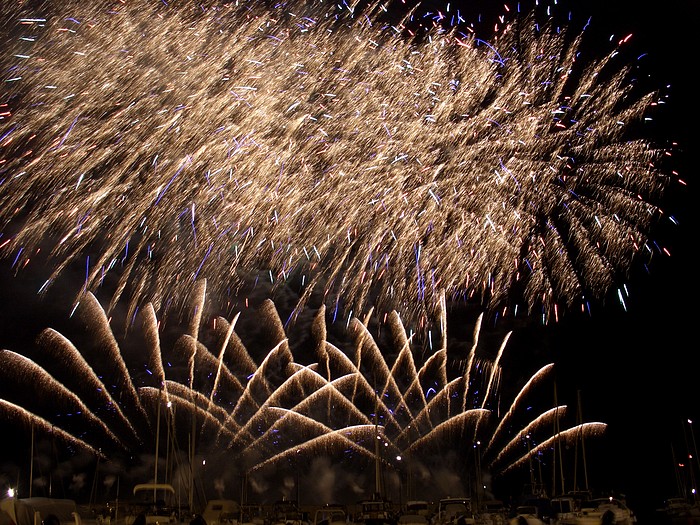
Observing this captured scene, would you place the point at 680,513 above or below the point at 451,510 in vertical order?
below

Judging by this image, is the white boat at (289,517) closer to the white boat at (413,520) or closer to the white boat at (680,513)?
the white boat at (413,520)

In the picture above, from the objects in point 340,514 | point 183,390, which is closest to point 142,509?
point 340,514

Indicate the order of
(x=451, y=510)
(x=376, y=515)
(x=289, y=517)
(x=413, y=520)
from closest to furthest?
(x=413, y=520) → (x=376, y=515) → (x=451, y=510) → (x=289, y=517)

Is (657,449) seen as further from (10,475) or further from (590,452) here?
(10,475)

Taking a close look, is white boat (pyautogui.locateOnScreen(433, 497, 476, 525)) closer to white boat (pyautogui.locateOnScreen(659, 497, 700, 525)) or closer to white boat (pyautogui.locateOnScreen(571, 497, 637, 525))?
white boat (pyautogui.locateOnScreen(571, 497, 637, 525))

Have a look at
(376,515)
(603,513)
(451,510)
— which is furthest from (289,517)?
(603,513)

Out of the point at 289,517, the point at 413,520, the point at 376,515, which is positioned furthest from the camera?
the point at 289,517

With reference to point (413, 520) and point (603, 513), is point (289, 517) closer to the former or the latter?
point (413, 520)

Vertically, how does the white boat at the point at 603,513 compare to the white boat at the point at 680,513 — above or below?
above

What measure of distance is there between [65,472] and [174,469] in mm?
10039

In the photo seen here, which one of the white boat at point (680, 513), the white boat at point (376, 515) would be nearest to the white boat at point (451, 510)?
the white boat at point (376, 515)

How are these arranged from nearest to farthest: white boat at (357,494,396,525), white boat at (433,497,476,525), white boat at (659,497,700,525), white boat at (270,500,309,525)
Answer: white boat at (357,494,396,525), white boat at (433,497,476,525), white boat at (270,500,309,525), white boat at (659,497,700,525)

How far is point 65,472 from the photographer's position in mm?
65375

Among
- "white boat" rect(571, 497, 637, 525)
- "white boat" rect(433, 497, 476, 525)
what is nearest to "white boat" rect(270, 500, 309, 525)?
"white boat" rect(433, 497, 476, 525)
